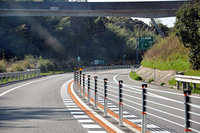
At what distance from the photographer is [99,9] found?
4869 cm

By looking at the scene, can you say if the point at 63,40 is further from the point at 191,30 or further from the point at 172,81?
the point at 172,81

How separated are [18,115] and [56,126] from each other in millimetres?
2589

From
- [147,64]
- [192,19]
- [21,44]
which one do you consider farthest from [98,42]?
[192,19]

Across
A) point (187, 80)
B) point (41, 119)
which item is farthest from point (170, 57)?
point (41, 119)

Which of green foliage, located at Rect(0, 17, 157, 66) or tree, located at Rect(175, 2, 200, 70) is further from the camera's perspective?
green foliage, located at Rect(0, 17, 157, 66)

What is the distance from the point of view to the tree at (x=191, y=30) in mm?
24172

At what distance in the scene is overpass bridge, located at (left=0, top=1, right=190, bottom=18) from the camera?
1869 inches

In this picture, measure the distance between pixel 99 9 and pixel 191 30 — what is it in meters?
25.7

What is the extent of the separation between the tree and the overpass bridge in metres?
22.2

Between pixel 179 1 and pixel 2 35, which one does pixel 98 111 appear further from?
pixel 2 35

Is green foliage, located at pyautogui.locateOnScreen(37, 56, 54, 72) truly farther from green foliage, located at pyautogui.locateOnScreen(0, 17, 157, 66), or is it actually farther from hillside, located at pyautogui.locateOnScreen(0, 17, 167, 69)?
hillside, located at pyautogui.locateOnScreen(0, 17, 167, 69)

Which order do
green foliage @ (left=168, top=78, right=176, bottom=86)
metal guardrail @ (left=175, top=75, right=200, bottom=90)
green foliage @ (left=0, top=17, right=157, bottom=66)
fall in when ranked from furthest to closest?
1. green foliage @ (left=0, top=17, right=157, bottom=66)
2. green foliage @ (left=168, top=78, right=176, bottom=86)
3. metal guardrail @ (left=175, top=75, right=200, bottom=90)

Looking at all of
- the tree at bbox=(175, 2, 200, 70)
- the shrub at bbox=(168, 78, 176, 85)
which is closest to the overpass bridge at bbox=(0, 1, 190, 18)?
the tree at bbox=(175, 2, 200, 70)

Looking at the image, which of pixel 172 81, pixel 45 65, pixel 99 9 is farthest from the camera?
pixel 45 65
